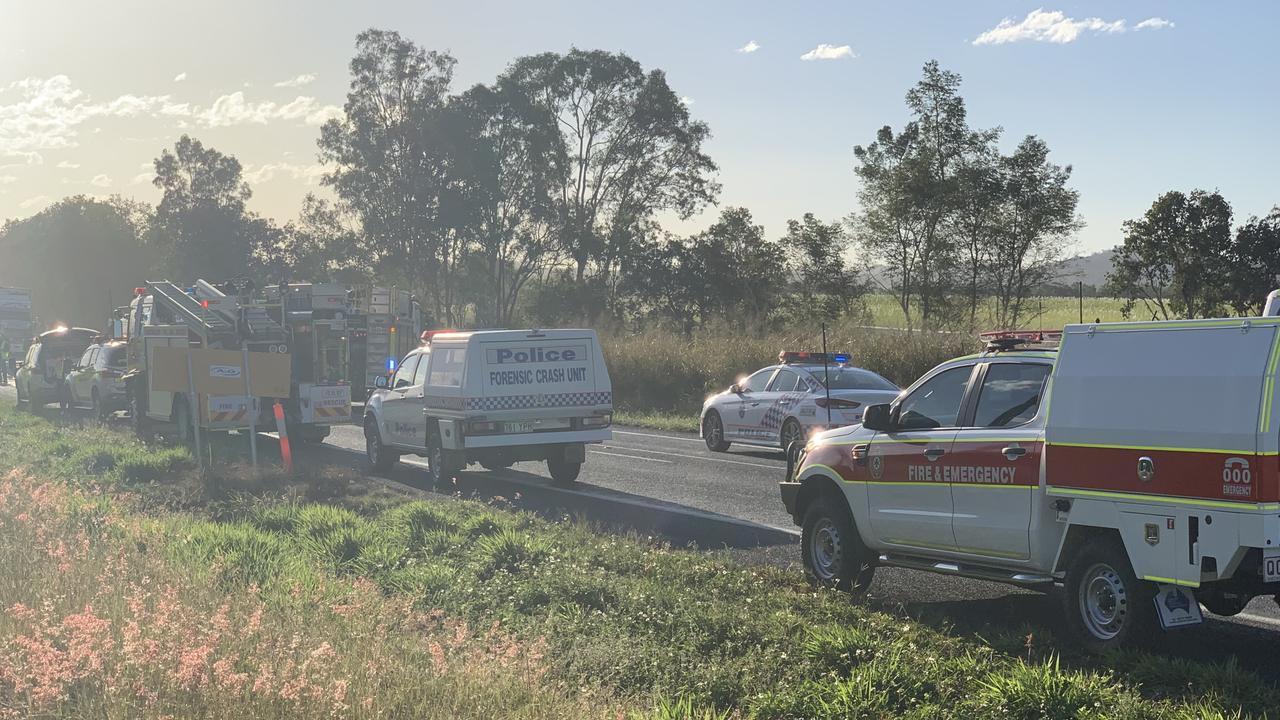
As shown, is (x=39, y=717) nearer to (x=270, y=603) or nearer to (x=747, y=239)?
(x=270, y=603)

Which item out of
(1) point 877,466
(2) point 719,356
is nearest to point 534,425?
(1) point 877,466

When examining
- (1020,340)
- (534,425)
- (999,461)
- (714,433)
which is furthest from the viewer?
(714,433)

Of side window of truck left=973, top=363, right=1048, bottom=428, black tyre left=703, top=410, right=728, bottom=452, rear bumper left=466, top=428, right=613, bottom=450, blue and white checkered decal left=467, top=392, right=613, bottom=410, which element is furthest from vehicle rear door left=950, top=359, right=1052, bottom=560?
black tyre left=703, top=410, right=728, bottom=452

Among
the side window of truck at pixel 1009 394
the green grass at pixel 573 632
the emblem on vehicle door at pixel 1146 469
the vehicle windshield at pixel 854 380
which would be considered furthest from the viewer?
the vehicle windshield at pixel 854 380

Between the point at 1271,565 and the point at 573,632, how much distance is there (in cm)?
400

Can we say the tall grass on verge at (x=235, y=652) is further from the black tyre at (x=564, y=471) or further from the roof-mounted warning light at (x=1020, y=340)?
the black tyre at (x=564, y=471)

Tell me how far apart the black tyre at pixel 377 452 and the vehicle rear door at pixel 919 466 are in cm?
1110

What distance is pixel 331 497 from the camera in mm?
14883

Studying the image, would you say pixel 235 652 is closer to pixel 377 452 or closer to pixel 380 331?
pixel 377 452

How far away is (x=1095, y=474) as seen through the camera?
6.89m

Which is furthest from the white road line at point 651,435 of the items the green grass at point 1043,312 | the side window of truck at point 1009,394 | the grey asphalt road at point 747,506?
the green grass at point 1043,312

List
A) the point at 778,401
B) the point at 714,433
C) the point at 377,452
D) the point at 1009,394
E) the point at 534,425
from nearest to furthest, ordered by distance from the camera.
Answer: the point at 1009,394 < the point at 534,425 < the point at 377,452 < the point at 778,401 < the point at 714,433

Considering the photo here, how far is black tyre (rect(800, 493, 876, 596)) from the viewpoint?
897cm

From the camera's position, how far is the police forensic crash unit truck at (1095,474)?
20.2ft
